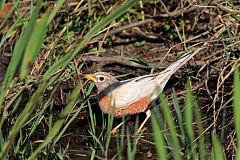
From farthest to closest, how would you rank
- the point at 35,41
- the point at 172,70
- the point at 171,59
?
the point at 171,59, the point at 172,70, the point at 35,41

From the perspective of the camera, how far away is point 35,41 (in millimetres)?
2506

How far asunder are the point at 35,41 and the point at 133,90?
10.7 ft

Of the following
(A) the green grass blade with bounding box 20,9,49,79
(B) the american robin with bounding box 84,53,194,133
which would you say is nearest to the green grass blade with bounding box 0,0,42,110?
(A) the green grass blade with bounding box 20,9,49,79

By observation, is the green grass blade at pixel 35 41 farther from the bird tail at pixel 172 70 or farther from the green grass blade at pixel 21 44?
the bird tail at pixel 172 70

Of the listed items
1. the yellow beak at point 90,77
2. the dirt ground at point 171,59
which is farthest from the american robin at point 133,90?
the dirt ground at point 171,59

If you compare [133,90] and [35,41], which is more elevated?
[35,41]

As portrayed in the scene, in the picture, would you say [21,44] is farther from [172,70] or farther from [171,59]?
[171,59]

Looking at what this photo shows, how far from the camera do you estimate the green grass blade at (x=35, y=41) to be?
2.49 meters

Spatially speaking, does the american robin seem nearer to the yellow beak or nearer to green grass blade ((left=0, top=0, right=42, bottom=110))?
the yellow beak

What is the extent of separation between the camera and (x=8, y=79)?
277 centimetres

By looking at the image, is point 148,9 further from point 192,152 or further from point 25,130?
point 192,152

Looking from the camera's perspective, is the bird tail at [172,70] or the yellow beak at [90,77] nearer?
the bird tail at [172,70]

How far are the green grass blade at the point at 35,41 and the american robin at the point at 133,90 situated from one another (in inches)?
120

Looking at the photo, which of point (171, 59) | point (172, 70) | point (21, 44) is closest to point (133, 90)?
point (172, 70)
